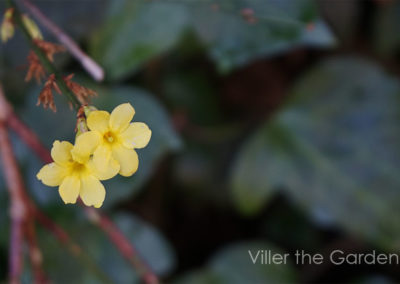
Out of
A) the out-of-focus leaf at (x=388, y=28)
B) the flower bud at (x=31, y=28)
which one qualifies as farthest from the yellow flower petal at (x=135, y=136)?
the out-of-focus leaf at (x=388, y=28)

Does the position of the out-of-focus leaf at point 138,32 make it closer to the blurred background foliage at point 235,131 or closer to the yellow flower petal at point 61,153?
the blurred background foliage at point 235,131

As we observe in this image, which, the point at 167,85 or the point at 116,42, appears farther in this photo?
the point at 167,85

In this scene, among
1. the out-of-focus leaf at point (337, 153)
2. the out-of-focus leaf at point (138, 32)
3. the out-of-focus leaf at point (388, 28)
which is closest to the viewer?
the out-of-focus leaf at point (138, 32)

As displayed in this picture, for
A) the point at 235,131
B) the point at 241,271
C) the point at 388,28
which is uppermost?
the point at 388,28

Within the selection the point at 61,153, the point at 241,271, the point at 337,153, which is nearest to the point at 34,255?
the point at 61,153

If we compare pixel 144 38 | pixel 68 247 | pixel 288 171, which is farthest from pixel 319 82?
pixel 68 247

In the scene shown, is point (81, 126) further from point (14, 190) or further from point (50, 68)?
point (14, 190)

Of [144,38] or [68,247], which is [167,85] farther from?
[68,247]
